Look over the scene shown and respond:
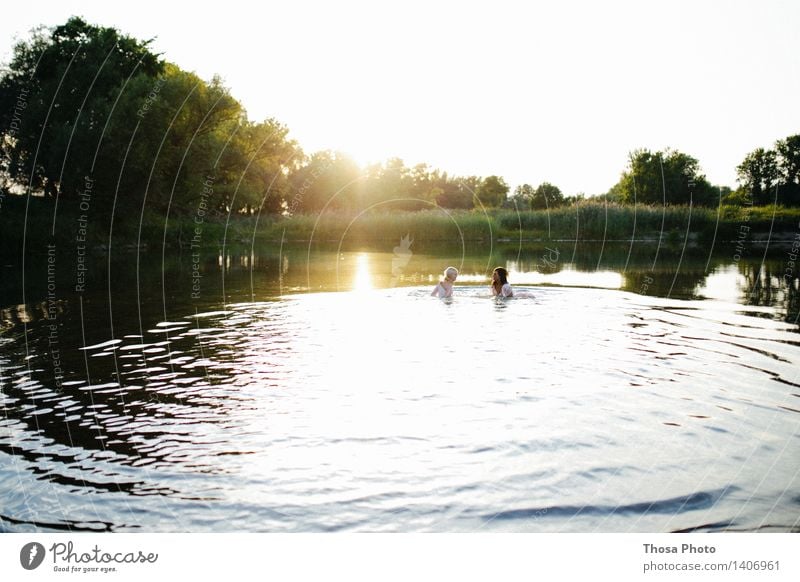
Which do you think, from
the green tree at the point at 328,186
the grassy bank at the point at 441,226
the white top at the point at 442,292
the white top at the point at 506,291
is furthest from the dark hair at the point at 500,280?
the green tree at the point at 328,186

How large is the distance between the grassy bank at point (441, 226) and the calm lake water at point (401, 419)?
36.8 meters

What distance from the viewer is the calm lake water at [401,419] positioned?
22.1ft

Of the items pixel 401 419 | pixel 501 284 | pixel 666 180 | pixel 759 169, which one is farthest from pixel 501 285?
pixel 666 180

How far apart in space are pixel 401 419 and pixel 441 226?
58.4 meters

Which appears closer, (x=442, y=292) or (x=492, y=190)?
(x=442, y=292)

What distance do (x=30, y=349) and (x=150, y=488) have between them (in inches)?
368

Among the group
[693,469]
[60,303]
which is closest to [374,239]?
[60,303]

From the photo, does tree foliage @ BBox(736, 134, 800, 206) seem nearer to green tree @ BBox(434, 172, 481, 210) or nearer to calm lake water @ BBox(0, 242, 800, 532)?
calm lake water @ BBox(0, 242, 800, 532)

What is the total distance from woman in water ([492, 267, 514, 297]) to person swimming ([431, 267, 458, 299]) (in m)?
1.42

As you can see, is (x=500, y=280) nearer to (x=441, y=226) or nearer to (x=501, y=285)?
(x=501, y=285)

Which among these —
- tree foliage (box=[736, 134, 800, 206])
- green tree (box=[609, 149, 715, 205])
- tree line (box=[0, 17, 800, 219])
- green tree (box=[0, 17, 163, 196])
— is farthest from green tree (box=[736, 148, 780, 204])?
green tree (box=[609, 149, 715, 205])

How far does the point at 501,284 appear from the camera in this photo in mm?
23078

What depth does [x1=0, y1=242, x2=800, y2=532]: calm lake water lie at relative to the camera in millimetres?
6734
